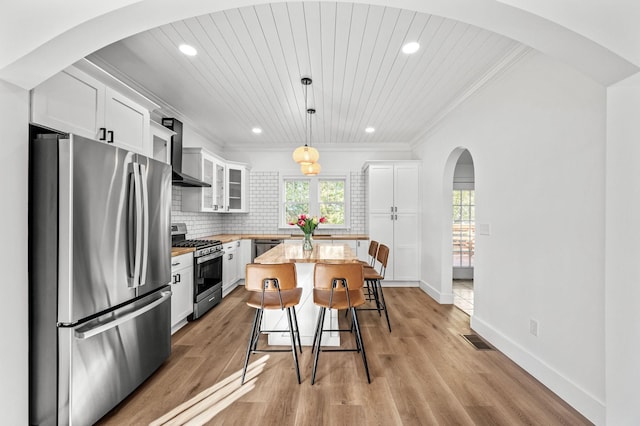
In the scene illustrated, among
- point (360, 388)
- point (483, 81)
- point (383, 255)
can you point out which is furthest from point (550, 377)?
point (483, 81)

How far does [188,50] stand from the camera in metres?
2.57

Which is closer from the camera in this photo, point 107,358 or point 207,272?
point 107,358

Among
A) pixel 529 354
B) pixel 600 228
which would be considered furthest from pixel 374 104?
pixel 529 354

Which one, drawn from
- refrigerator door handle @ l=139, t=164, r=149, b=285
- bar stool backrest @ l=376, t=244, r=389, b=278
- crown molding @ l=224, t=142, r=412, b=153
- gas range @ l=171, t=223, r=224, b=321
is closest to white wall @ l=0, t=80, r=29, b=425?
refrigerator door handle @ l=139, t=164, r=149, b=285

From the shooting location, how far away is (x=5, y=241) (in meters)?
1.53

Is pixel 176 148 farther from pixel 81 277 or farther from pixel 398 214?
pixel 398 214

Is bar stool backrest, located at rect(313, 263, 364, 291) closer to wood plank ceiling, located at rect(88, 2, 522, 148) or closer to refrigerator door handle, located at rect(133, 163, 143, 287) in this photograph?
refrigerator door handle, located at rect(133, 163, 143, 287)

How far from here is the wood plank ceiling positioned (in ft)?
7.25

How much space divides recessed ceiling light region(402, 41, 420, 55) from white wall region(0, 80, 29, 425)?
8.75ft

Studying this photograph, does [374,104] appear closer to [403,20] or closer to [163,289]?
[403,20]

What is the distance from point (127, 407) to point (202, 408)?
0.52 metres

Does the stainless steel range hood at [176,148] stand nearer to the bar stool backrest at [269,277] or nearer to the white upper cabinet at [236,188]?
the white upper cabinet at [236,188]

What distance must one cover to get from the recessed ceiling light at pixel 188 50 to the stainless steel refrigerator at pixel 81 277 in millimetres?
1125

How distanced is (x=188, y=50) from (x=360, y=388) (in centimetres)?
314
